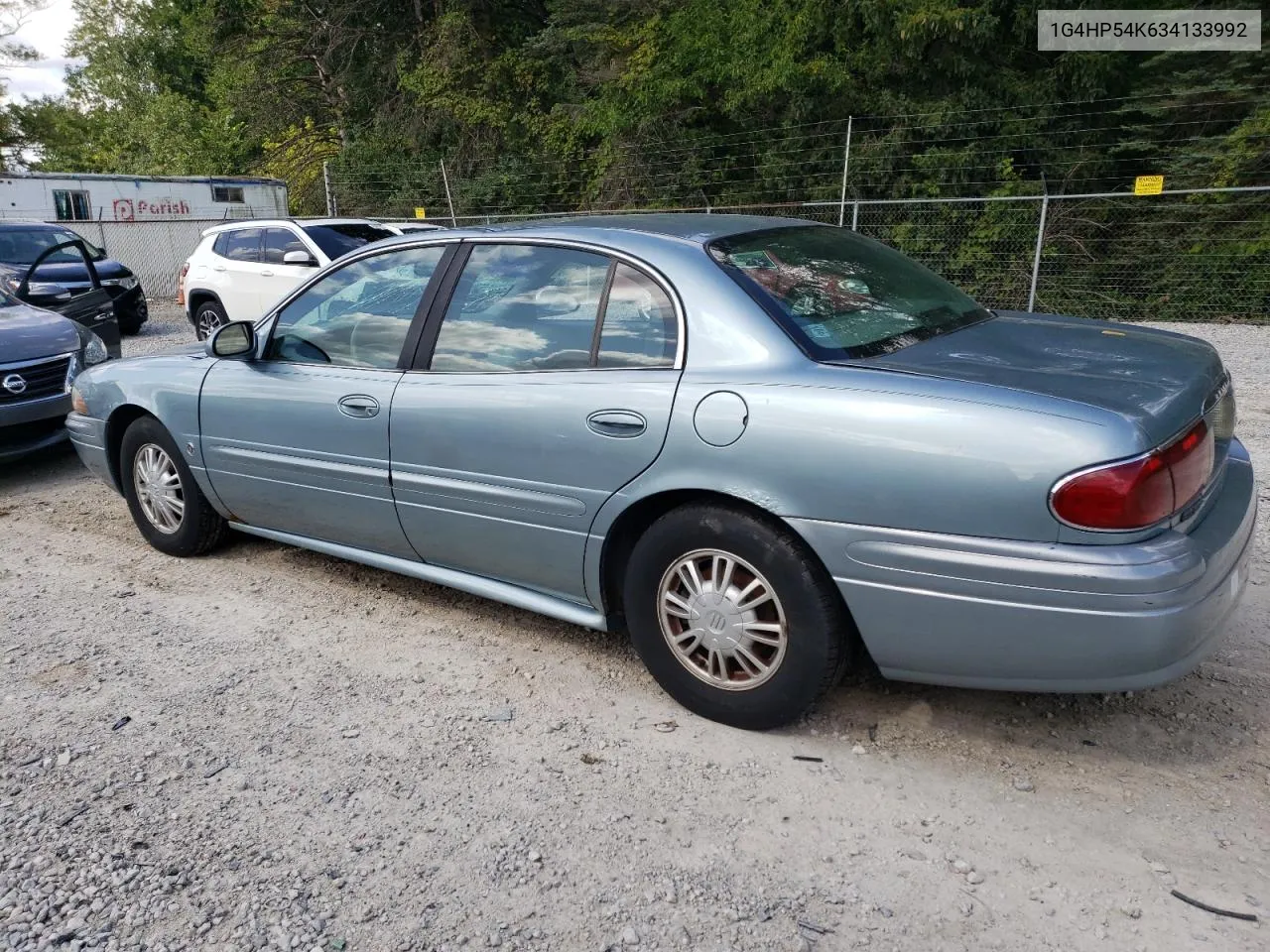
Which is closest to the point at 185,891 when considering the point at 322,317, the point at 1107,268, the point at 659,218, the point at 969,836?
the point at 969,836

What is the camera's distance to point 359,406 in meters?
3.79

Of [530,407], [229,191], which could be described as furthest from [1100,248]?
[229,191]

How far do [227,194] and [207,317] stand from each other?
13685mm

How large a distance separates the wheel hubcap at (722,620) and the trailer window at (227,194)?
982 inches

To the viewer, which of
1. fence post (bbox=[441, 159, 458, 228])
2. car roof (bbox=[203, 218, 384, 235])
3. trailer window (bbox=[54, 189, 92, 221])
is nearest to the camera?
car roof (bbox=[203, 218, 384, 235])

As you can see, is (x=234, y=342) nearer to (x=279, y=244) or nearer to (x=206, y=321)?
(x=279, y=244)

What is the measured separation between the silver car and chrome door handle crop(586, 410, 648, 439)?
0.04 ft

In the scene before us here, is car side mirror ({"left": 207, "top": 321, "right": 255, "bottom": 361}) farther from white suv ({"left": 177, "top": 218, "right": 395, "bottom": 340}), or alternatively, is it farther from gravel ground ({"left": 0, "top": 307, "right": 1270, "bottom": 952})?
white suv ({"left": 177, "top": 218, "right": 395, "bottom": 340})

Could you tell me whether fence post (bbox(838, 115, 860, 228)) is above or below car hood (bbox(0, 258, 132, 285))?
above

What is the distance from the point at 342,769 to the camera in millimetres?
2959

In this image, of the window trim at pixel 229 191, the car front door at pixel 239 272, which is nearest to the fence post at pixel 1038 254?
the car front door at pixel 239 272

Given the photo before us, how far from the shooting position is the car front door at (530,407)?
3.11 m

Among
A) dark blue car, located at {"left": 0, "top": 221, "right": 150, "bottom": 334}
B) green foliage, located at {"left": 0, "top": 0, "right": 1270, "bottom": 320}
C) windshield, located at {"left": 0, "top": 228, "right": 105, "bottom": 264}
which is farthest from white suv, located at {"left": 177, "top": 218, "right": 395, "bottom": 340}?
green foliage, located at {"left": 0, "top": 0, "right": 1270, "bottom": 320}

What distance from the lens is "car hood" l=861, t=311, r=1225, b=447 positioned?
8.42 ft
